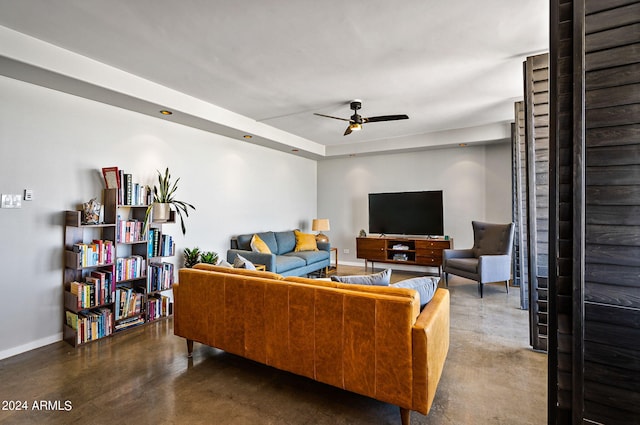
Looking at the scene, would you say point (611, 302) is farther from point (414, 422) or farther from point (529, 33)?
point (529, 33)

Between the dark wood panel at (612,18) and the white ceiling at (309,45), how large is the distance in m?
1.07

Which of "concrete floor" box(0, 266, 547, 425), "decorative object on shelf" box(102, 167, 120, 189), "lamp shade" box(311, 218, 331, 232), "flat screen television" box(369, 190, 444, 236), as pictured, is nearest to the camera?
"concrete floor" box(0, 266, 547, 425)

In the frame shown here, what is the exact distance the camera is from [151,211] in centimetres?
361

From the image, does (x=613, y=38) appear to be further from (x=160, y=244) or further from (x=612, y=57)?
(x=160, y=244)

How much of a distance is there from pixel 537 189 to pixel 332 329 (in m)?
2.48

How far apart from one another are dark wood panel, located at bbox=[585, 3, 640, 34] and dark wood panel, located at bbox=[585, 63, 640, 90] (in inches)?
7.0

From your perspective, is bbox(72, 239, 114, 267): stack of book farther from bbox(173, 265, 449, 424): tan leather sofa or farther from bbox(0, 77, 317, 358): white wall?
bbox(173, 265, 449, 424): tan leather sofa

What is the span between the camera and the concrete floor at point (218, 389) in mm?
1907

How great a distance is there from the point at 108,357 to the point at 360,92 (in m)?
3.82

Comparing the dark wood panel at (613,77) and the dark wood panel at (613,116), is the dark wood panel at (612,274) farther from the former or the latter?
the dark wood panel at (613,77)

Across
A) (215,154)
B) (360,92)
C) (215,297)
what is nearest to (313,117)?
(360,92)

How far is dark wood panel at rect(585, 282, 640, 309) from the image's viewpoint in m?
1.25

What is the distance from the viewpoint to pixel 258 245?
488 centimetres

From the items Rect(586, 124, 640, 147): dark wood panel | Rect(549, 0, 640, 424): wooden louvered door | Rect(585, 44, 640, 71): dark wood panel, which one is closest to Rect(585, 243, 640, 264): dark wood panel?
Rect(549, 0, 640, 424): wooden louvered door
